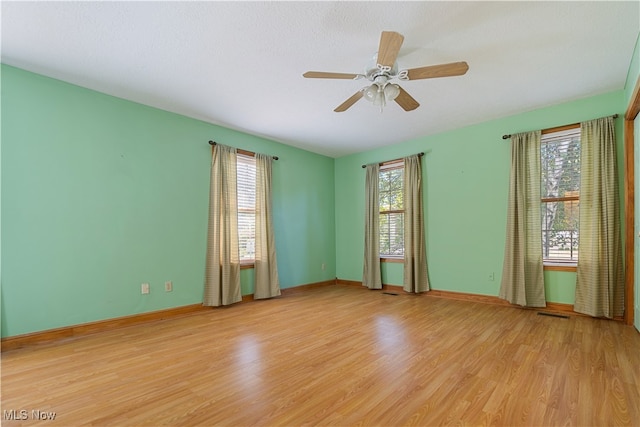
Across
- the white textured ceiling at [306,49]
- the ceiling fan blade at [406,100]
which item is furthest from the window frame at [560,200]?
the ceiling fan blade at [406,100]

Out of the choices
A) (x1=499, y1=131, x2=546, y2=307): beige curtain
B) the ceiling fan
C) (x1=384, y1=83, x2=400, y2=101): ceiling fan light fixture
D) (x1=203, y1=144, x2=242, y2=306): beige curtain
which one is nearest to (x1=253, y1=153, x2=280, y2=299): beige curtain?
(x1=203, y1=144, x2=242, y2=306): beige curtain

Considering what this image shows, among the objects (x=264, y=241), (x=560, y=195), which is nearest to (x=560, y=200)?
(x=560, y=195)

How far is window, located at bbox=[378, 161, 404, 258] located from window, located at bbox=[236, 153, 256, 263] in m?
2.37

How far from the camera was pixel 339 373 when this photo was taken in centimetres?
218

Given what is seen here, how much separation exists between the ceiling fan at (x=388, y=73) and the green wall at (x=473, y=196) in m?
2.11

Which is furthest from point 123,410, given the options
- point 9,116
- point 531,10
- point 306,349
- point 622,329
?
point 622,329

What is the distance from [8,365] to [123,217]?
1599 mm

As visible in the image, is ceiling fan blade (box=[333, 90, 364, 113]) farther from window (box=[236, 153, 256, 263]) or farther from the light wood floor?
the light wood floor

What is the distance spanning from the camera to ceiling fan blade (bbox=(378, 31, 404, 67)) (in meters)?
1.93

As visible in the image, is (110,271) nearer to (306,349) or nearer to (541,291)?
(306,349)

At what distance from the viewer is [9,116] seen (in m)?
2.77

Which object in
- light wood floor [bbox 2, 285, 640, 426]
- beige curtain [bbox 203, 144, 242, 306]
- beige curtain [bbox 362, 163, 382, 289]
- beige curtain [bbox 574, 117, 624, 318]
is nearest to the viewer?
light wood floor [bbox 2, 285, 640, 426]

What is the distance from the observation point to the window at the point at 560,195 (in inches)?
145

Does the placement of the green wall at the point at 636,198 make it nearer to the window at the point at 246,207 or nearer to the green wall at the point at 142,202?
the green wall at the point at 142,202
